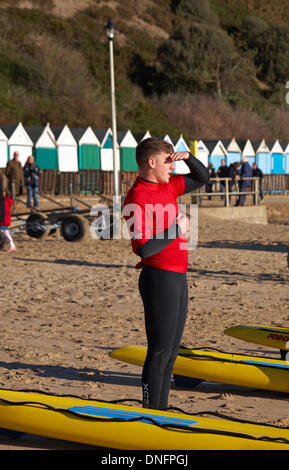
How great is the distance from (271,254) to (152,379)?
967cm

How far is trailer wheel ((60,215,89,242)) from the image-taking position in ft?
47.1

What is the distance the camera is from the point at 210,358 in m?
4.91

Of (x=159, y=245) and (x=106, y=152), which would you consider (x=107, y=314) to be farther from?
(x=106, y=152)

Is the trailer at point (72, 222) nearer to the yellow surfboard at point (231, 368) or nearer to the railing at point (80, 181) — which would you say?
the yellow surfboard at point (231, 368)

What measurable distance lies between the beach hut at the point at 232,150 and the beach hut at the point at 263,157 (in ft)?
6.50

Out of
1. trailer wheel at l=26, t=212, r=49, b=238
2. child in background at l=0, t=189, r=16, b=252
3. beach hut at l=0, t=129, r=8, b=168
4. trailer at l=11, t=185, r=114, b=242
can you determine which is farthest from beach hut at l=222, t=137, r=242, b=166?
child in background at l=0, t=189, r=16, b=252

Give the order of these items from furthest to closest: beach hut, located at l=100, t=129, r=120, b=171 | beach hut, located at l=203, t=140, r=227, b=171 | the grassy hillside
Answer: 1. the grassy hillside
2. beach hut, located at l=203, t=140, r=227, b=171
3. beach hut, located at l=100, t=129, r=120, b=171

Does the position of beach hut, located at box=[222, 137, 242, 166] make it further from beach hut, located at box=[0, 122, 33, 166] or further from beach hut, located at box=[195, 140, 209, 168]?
beach hut, located at box=[0, 122, 33, 166]

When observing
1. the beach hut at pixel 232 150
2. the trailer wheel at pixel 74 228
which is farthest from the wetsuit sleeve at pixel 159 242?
the beach hut at pixel 232 150

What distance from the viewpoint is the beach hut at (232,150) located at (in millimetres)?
40350

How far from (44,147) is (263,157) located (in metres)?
16.9

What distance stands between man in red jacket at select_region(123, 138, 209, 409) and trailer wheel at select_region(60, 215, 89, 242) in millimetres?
10774

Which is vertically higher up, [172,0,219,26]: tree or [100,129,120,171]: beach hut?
[172,0,219,26]: tree

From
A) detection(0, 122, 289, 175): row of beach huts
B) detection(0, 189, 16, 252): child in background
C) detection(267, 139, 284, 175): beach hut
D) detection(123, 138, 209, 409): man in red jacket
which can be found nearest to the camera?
detection(123, 138, 209, 409): man in red jacket
